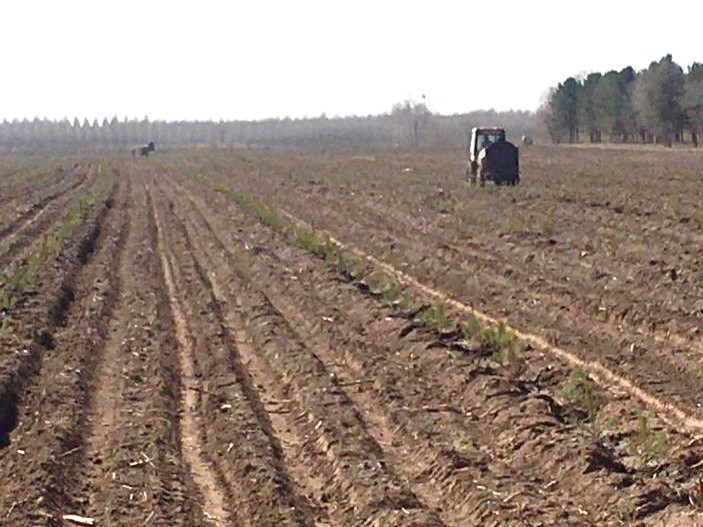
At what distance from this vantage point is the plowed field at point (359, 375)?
830 cm

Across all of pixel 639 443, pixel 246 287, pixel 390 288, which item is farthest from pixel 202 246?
pixel 639 443

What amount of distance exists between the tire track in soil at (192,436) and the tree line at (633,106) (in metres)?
65.4

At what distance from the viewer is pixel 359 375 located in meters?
12.2

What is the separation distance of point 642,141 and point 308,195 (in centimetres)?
6235

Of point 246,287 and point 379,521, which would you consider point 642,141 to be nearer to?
point 246,287

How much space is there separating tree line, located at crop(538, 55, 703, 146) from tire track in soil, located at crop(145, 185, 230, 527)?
215ft

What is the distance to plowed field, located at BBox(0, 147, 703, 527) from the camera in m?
8.30

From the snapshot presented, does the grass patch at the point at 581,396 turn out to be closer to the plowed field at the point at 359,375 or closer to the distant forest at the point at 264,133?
the plowed field at the point at 359,375

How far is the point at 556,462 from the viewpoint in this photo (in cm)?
883

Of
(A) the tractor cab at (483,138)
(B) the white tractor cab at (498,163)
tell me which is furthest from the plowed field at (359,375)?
(A) the tractor cab at (483,138)

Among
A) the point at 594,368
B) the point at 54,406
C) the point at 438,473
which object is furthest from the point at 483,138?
the point at 438,473

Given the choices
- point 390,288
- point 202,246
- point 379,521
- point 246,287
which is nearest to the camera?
point 379,521

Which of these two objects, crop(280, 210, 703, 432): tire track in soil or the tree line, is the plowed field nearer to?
crop(280, 210, 703, 432): tire track in soil

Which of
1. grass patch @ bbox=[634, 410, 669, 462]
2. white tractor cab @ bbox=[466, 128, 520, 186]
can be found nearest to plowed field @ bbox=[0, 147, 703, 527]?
grass patch @ bbox=[634, 410, 669, 462]
